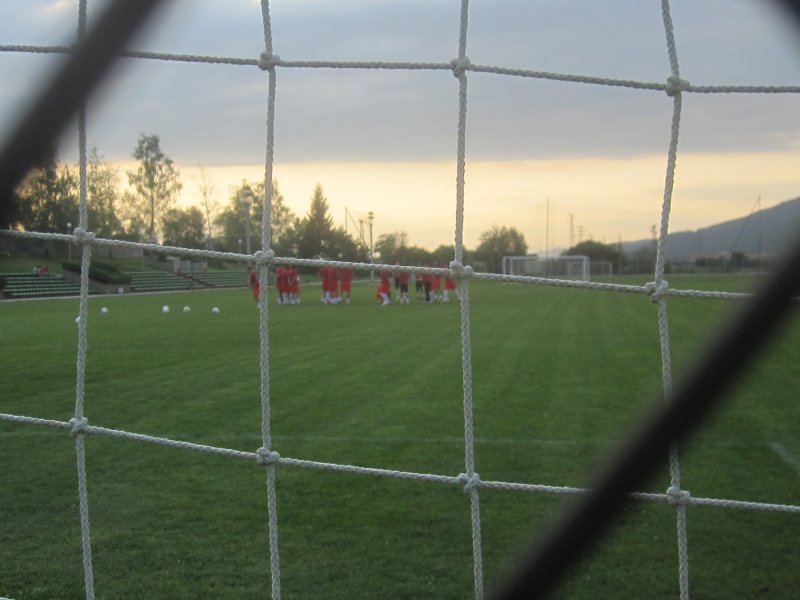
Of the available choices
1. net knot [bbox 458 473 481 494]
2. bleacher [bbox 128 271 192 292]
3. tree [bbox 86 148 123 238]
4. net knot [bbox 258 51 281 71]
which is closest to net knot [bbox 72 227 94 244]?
net knot [bbox 258 51 281 71]

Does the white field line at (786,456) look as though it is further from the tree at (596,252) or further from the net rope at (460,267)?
the tree at (596,252)

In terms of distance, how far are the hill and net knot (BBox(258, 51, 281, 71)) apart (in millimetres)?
1060

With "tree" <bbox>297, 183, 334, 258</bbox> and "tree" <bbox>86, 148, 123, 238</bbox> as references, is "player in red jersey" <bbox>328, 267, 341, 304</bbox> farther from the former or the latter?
"tree" <bbox>86, 148, 123, 238</bbox>

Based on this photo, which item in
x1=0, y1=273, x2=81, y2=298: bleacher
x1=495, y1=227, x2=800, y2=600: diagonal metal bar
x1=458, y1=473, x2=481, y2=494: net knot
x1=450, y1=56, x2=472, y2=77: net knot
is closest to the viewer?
x1=495, y1=227, x2=800, y2=600: diagonal metal bar

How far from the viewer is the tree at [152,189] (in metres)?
6.22

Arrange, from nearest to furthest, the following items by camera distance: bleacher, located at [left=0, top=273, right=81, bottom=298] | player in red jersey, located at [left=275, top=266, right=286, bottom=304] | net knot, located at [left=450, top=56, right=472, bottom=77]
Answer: net knot, located at [left=450, top=56, right=472, bottom=77], bleacher, located at [left=0, top=273, right=81, bottom=298], player in red jersey, located at [left=275, top=266, right=286, bottom=304]

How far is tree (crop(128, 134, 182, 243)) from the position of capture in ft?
20.4

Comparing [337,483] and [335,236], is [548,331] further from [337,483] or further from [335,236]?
[337,483]

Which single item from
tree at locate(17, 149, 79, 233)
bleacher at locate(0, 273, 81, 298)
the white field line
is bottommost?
the white field line

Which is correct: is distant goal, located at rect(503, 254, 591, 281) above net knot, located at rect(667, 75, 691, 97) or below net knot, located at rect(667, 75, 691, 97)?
below

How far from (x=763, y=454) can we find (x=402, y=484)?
6.48 feet

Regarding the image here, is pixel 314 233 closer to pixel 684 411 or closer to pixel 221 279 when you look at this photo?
pixel 684 411

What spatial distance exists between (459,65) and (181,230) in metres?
6.46

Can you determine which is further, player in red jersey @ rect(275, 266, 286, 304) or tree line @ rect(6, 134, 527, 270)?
player in red jersey @ rect(275, 266, 286, 304)
